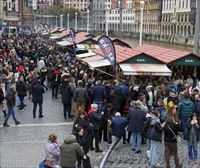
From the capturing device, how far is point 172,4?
11631 cm

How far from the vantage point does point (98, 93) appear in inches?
619

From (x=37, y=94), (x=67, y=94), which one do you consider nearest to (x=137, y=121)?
(x=67, y=94)

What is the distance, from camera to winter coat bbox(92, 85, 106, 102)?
15656 mm

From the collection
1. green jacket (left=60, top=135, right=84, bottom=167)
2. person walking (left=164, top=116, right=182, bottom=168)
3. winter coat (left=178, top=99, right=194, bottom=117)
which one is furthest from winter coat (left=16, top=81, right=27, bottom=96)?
green jacket (left=60, top=135, right=84, bottom=167)

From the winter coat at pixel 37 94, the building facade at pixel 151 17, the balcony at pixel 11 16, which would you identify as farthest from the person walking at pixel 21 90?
the balcony at pixel 11 16

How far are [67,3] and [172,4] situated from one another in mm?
81239

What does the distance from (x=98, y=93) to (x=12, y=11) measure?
124539 millimetres

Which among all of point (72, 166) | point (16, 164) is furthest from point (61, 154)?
point (16, 164)

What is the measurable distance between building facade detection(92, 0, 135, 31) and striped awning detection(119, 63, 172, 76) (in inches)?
4235

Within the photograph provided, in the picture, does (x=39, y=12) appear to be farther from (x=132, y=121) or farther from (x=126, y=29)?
(x=132, y=121)

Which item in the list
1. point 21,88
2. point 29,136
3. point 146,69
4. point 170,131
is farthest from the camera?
point 146,69

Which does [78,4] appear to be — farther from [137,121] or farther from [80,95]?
[137,121]

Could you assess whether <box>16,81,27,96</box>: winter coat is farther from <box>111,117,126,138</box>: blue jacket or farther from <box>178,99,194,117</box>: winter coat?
<box>178,99,194,117</box>: winter coat

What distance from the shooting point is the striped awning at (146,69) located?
1862 centimetres
